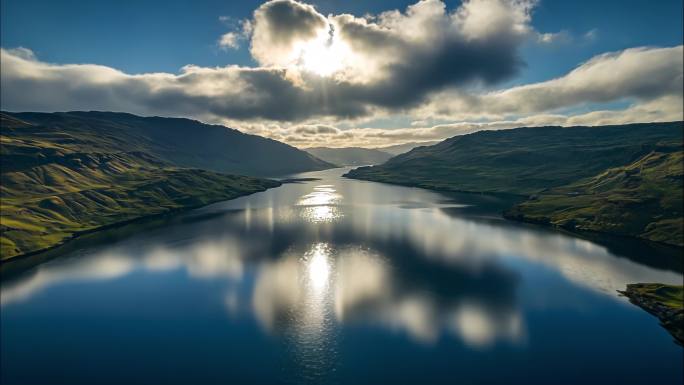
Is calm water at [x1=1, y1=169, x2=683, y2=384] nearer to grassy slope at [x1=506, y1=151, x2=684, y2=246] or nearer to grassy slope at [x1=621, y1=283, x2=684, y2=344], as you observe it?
grassy slope at [x1=621, y1=283, x2=684, y2=344]

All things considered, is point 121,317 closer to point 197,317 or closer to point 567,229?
point 197,317

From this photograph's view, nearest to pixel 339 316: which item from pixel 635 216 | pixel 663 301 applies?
pixel 663 301

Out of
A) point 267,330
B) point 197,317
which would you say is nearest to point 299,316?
point 267,330

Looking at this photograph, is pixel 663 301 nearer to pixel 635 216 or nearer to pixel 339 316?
pixel 339 316

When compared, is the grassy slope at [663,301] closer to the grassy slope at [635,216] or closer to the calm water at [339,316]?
the calm water at [339,316]

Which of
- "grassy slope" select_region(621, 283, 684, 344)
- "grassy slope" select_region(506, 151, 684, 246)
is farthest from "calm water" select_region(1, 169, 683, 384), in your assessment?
"grassy slope" select_region(506, 151, 684, 246)

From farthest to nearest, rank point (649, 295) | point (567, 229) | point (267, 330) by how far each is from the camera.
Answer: point (567, 229) → point (649, 295) → point (267, 330)
